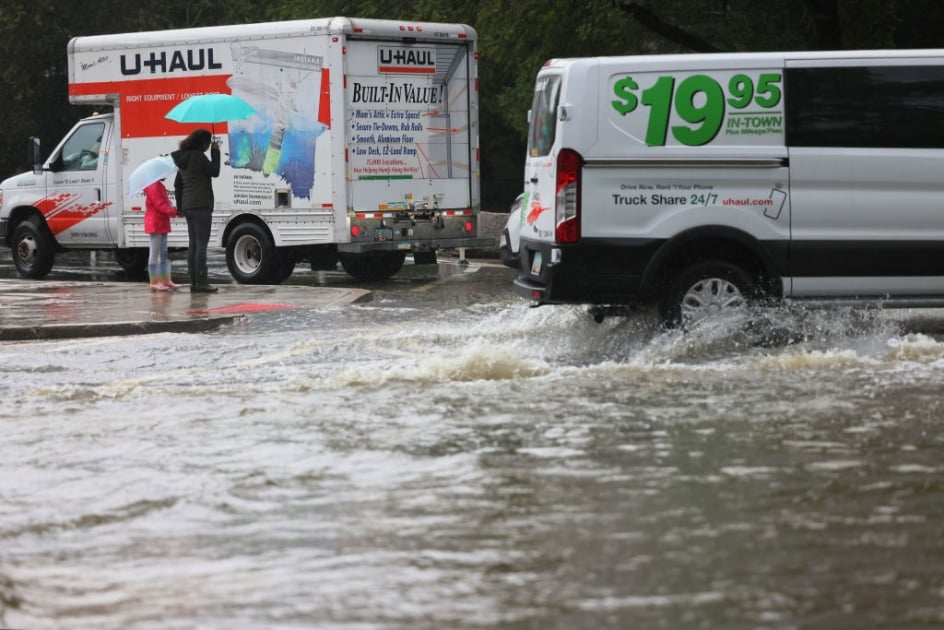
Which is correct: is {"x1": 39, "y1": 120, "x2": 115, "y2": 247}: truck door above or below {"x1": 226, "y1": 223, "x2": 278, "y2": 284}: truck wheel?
above

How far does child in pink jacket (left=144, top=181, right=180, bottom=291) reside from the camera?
17.4m

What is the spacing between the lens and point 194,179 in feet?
56.4

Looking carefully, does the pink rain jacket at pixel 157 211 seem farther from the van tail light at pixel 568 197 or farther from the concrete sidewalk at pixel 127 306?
the van tail light at pixel 568 197

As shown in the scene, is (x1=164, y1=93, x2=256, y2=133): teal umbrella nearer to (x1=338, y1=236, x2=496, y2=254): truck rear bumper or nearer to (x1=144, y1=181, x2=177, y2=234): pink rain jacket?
(x1=144, y1=181, x2=177, y2=234): pink rain jacket

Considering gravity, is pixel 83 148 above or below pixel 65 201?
above

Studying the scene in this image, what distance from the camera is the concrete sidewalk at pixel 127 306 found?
1388 cm

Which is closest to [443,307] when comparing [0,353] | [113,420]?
[0,353]

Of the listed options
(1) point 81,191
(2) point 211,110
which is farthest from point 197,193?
(1) point 81,191

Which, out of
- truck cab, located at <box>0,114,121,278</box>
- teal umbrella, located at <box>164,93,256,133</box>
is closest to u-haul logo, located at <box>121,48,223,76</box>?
truck cab, located at <box>0,114,121,278</box>

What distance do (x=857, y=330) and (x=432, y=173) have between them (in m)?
9.08

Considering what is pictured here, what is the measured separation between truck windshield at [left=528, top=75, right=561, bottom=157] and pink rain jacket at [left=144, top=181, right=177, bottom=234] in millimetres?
6554

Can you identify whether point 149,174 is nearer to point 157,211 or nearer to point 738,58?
point 157,211

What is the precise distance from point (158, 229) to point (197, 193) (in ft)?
2.11

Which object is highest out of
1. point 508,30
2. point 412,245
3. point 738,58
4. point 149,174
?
point 508,30
